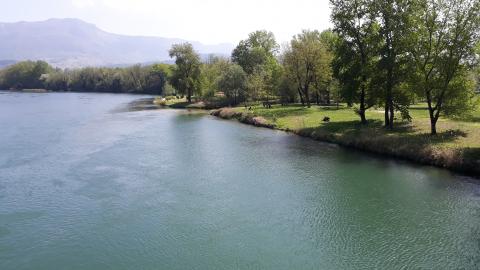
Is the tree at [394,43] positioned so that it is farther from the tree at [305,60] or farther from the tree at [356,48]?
the tree at [305,60]

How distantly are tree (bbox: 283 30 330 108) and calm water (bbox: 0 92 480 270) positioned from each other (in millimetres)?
35130

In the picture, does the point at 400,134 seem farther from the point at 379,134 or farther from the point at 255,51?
the point at 255,51

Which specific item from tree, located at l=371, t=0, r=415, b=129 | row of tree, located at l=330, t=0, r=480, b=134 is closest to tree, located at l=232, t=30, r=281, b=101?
row of tree, located at l=330, t=0, r=480, b=134

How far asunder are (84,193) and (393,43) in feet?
135

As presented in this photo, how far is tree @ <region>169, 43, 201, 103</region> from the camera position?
11781 cm

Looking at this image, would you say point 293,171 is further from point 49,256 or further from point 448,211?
point 49,256

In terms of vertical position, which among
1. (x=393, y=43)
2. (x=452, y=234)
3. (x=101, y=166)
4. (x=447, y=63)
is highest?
(x=393, y=43)

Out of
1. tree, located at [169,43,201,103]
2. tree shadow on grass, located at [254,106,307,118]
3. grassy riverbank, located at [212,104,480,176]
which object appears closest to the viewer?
grassy riverbank, located at [212,104,480,176]

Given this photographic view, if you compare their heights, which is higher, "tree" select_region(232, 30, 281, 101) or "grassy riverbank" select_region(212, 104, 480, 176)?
"tree" select_region(232, 30, 281, 101)

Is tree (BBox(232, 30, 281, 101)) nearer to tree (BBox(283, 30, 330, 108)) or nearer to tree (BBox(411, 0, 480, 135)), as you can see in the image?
tree (BBox(283, 30, 330, 108))

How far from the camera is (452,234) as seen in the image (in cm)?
2547

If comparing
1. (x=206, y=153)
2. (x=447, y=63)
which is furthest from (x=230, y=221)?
(x=447, y=63)

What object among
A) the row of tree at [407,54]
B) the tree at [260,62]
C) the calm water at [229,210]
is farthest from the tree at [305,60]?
the calm water at [229,210]

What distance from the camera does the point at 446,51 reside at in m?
45.4
